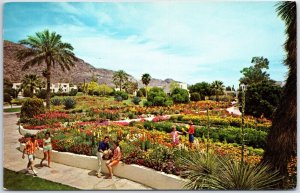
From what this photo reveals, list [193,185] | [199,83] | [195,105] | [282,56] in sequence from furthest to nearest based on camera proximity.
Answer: [195,105]
[199,83]
[282,56]
[193,185]

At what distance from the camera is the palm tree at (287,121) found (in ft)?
21.0

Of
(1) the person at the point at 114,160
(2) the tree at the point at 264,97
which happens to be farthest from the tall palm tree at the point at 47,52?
(2) the tree at the point at 264,97

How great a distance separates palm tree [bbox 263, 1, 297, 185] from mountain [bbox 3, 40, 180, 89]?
8.25ft

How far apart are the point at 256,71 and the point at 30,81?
16.4 feet

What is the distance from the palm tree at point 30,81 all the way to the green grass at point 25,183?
1.90 meters

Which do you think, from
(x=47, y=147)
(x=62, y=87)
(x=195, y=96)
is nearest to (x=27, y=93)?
(x=62, y=87)

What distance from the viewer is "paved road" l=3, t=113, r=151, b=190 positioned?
23.1ft

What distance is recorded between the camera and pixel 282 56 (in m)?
7.45

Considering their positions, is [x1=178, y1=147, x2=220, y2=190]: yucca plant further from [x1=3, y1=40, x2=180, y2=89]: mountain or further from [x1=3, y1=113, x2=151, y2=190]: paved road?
[x1=3, y1=40, x2=180, y2=89]: mountain

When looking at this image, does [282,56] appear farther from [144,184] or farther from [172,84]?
[144,184]

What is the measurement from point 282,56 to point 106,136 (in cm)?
428

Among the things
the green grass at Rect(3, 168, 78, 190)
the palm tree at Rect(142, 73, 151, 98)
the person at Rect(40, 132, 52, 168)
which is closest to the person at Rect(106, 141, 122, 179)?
the green grass at Rect(3, 168, 78, 190)

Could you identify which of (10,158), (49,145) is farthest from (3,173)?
(49,145)

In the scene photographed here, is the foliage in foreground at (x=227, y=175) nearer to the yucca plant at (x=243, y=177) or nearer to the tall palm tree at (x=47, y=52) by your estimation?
the yucca plant at (x=243, y=177)
